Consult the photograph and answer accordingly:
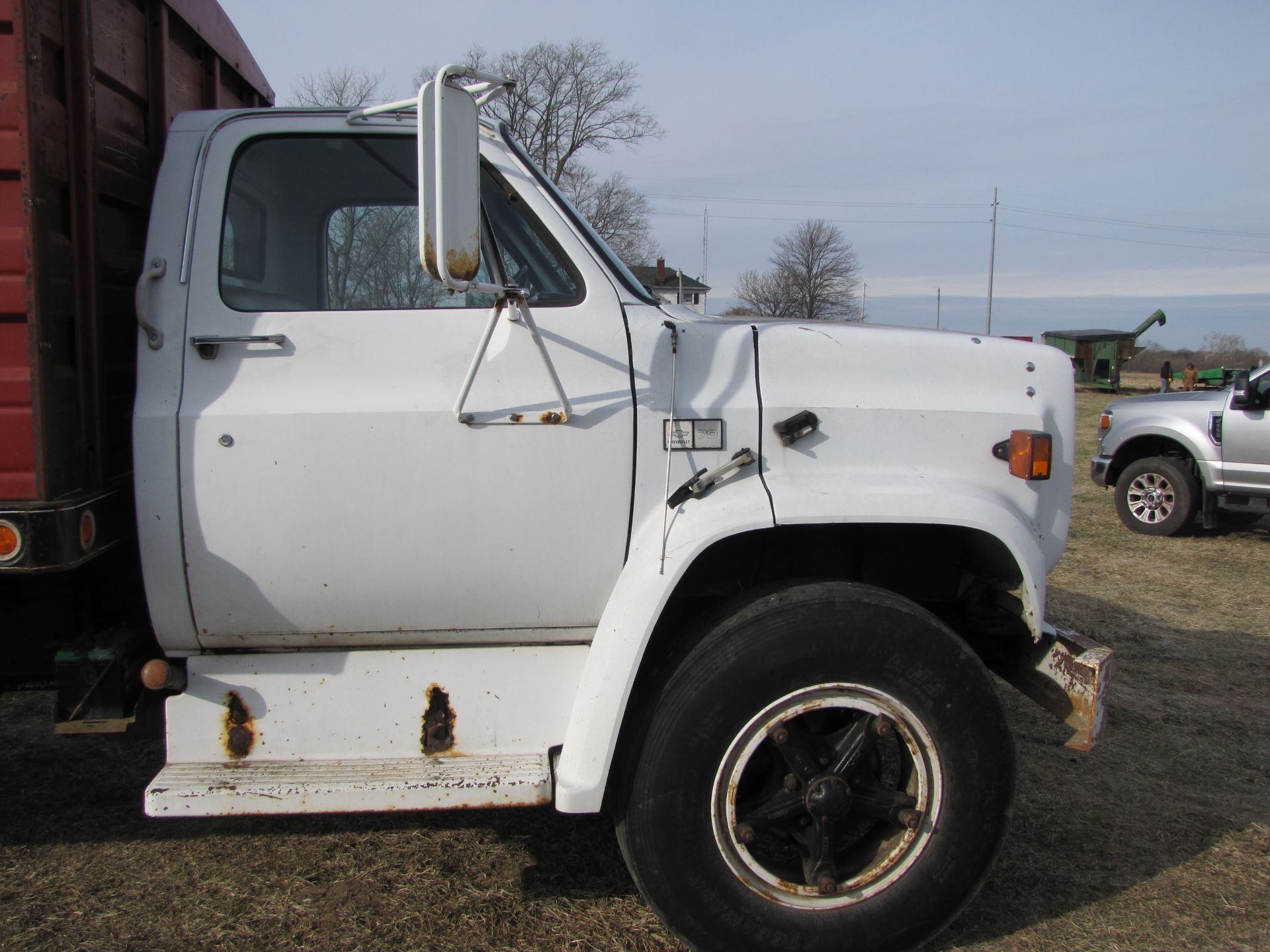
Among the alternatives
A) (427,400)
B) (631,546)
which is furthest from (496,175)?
(631,546)

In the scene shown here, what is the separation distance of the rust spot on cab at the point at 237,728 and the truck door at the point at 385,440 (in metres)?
0.17

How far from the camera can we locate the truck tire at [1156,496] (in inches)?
327

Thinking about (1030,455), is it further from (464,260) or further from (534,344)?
(464,260)

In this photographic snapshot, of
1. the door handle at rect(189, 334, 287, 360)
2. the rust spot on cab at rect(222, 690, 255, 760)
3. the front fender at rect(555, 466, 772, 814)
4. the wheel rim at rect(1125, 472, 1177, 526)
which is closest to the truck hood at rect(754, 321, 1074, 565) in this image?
the front fender at rect(555, 466, 772, 814)

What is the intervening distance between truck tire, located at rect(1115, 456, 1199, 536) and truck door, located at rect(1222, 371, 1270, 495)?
1.26 feet

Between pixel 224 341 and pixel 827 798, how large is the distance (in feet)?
6.40

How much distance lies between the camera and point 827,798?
2.39 m

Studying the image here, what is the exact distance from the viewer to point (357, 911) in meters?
2.71

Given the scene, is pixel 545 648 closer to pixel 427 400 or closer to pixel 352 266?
pixel 427 400

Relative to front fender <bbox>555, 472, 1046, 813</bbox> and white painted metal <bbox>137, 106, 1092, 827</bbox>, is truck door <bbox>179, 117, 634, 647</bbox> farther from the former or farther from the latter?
front fender <bbox>555, 472, 1046, 813</bbox>

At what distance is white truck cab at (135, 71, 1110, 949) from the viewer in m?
2.35

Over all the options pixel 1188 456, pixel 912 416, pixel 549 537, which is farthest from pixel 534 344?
pixel 1188 456

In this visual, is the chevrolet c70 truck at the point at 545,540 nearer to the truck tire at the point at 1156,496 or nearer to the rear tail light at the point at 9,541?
the rear tail light at the point at 9,541

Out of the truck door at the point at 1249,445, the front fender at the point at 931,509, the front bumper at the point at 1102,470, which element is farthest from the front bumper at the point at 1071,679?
the front bumper at the point at 1102,470
